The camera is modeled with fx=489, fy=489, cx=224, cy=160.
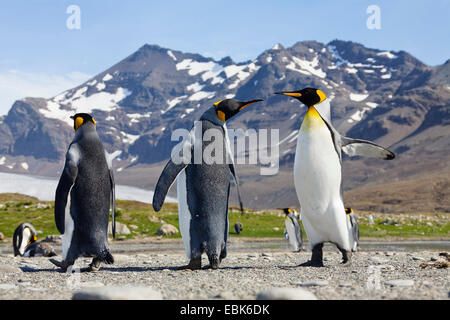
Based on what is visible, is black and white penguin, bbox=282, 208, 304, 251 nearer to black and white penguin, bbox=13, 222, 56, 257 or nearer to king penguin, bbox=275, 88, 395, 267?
black and white penguin, bbox=13, 222, 56, 257

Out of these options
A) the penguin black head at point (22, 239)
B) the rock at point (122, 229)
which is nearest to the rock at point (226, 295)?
the penguin black head at point (22, 239)

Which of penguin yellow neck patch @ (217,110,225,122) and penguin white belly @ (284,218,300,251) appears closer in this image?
penguin yellow neck patch @ (217,110,225,122)

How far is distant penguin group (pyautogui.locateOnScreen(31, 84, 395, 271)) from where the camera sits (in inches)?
293

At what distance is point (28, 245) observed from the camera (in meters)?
14.6

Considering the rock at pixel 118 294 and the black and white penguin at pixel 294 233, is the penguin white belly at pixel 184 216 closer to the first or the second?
the rock at pixel 118 294

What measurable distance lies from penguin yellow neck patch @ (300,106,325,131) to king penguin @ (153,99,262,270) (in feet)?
3.79

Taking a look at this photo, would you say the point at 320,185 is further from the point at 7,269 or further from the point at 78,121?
the point at 7,269

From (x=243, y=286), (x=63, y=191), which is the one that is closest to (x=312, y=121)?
→ (x=243, y=286)

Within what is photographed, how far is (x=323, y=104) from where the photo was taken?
831cm

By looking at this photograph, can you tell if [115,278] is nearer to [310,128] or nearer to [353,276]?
[353,276]

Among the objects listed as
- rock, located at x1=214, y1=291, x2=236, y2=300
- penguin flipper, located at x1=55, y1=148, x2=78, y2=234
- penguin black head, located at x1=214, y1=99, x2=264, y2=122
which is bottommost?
rock, located at x1=214, y1=291, x2=236, y2=300

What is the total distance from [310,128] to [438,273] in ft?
9.57

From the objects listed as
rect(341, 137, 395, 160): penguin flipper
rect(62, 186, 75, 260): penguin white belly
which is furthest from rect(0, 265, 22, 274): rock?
rect(341, 137, 395, 160): penguin flipper
